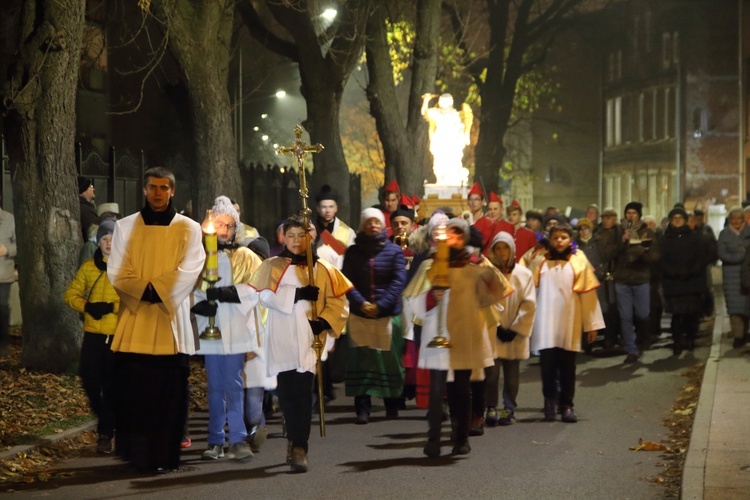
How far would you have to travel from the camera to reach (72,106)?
1347cm

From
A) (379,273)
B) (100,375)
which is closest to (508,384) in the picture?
→ (379,273)

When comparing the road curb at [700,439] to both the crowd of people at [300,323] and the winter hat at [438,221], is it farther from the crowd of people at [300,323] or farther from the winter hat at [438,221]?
the winter hat at [438,221]

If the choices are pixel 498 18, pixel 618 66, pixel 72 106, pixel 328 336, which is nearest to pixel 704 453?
pixel 328 336

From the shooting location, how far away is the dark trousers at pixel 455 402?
9.82 metres

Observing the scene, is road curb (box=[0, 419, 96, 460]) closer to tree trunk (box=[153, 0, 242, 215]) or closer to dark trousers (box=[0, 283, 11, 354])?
dark trousers (box=[0, 283, 11, 354])

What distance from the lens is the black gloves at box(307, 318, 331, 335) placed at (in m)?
9.34

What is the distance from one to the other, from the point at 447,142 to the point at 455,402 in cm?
1197

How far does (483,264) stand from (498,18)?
2615 cm

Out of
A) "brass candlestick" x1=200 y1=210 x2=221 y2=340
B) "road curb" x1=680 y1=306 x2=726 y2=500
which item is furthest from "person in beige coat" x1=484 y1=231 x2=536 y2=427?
"brass candlestick" x1=200 y1=210 x2=221 y2=340

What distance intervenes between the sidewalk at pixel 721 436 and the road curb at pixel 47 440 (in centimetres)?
481

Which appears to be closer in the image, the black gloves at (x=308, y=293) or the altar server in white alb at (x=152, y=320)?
the altar server in white alb at (x=152, y=320)

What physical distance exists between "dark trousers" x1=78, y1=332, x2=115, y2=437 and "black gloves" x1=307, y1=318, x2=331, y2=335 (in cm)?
176

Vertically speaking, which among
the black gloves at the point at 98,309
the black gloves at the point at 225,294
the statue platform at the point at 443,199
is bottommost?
the black gloves at the point at 98,309

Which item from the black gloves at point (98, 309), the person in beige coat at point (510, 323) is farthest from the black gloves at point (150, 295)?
the person in beige coat at point (510, 323)
